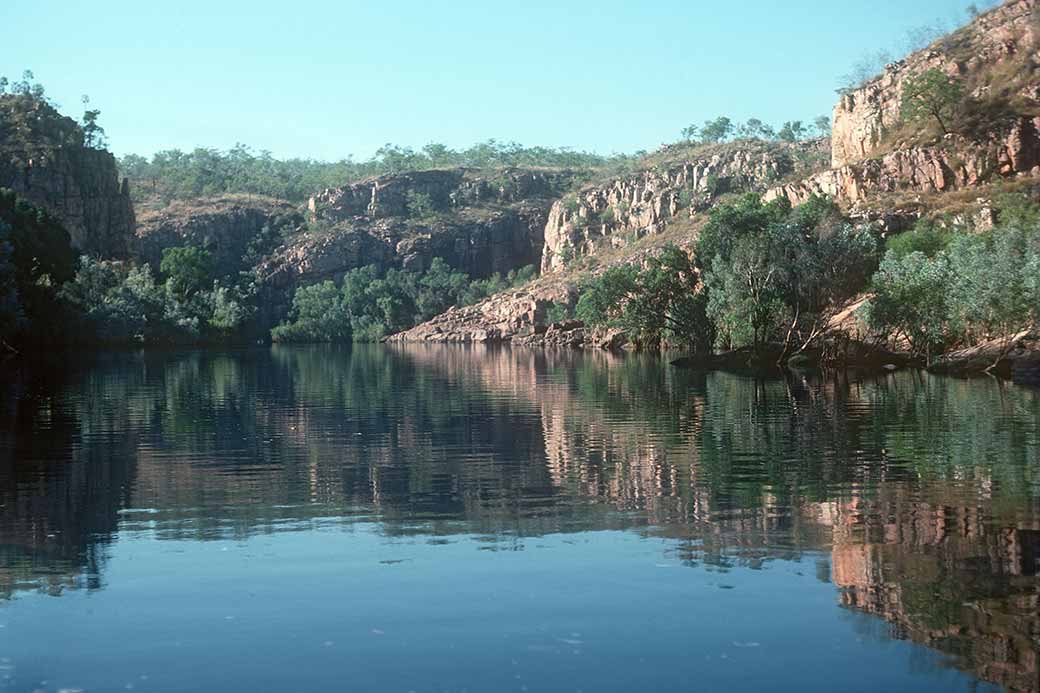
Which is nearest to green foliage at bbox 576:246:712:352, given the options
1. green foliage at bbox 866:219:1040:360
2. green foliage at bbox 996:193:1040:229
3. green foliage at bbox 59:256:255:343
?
green foliage at bbox 996:193:1040:229

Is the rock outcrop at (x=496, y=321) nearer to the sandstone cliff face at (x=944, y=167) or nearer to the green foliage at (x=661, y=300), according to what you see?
the green foliage at (x=661, y=300)

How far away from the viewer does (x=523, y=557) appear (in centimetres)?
1577

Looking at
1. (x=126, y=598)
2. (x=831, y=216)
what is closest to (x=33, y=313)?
(x=831, y=216)

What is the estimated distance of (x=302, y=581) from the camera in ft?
47.4

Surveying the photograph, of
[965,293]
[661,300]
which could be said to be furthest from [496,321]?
[965,293]

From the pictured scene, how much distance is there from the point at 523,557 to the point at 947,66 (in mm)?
117594

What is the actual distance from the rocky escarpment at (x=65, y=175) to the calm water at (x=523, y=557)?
5137 inches

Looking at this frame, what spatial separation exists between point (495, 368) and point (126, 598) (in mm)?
66689

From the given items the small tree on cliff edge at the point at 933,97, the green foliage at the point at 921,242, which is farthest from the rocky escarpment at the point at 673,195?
the green foliage at the point at 921,242

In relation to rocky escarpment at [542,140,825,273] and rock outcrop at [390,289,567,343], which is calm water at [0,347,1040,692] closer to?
rock outcrop at [390,289,567,343]

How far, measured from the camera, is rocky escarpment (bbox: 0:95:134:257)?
5974 inches

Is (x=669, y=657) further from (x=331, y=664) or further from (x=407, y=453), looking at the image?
(x=407, y=453)

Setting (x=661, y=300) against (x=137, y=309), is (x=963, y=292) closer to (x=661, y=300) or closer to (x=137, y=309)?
(x=661, y=300)

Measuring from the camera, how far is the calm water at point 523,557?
1101 cm
